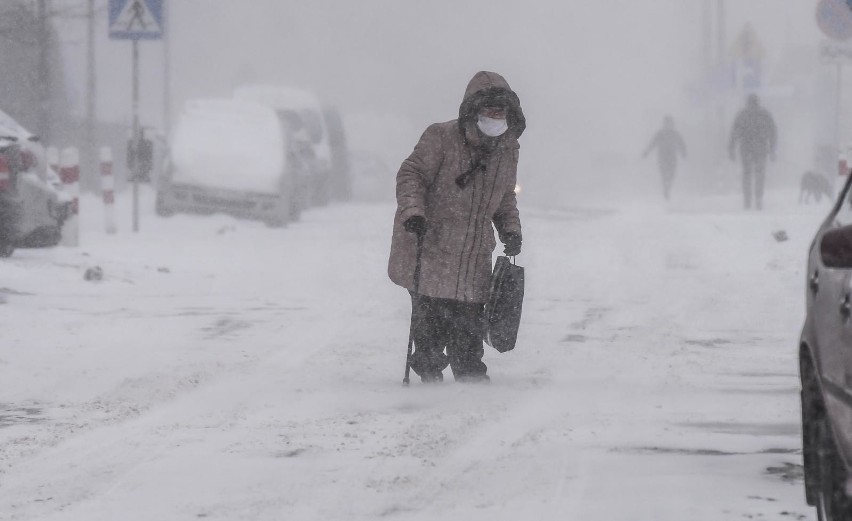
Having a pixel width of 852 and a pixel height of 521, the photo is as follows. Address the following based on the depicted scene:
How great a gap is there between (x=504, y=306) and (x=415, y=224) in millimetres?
585

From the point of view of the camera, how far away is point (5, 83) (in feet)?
118

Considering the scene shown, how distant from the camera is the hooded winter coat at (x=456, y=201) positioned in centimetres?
760

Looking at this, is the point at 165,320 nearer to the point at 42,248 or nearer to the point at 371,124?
the point at 42,248

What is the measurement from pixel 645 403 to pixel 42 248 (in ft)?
29.9

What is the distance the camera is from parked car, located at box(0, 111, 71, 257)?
12766mm

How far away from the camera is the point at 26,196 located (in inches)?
515

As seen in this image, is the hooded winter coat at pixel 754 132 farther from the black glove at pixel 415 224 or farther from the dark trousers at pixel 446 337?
the black glove at pixel 415 224

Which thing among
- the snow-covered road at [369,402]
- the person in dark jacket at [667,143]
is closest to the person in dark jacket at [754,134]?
the person in dark jacket at [667,143]

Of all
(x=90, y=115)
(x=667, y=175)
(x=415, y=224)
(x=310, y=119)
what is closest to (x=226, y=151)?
(x=310, y=119)

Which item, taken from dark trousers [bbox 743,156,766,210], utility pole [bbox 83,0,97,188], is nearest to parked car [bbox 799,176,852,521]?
dark trousers [bbox 743,156,766,210]

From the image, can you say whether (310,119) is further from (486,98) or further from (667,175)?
(486,98)

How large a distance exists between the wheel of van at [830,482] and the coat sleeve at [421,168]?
135 inches

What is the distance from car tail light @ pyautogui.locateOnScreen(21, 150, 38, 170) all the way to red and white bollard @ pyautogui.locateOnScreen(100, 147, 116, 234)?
18.3ft

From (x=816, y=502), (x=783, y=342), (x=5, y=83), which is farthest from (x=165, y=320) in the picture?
(x=5, y=83)
